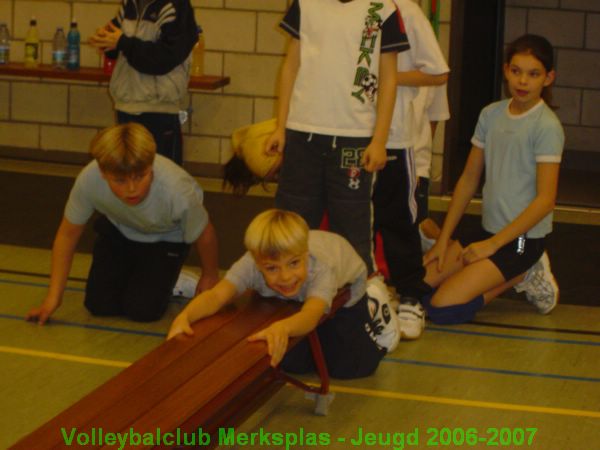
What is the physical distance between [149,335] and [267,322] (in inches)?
37.5

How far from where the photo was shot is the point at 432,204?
267 inches

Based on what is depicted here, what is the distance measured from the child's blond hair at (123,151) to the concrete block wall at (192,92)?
3320 millimetres

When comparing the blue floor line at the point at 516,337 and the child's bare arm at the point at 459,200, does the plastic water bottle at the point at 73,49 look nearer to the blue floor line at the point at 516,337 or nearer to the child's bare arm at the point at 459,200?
the child's bare arm at the point at 459,200

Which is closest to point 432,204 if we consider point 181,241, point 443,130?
point 443,130

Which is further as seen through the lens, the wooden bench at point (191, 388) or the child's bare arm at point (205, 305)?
the child's bare arm at point (205, 305)

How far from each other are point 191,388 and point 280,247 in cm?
62

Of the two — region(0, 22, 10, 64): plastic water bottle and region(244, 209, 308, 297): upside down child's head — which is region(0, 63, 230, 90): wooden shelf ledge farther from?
region(244, 209, 308, 297): upside down child's head

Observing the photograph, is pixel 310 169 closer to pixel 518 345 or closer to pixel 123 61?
pixel 518 345

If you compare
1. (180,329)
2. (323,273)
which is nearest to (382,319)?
(323,273)

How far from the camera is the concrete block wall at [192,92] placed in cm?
712

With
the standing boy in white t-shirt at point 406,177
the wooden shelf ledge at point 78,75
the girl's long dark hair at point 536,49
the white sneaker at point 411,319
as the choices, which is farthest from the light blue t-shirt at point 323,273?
the wooden shelf ledge at point 78,75

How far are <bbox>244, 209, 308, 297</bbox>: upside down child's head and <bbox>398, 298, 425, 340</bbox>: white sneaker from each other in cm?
94

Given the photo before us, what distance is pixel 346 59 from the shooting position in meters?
4.00

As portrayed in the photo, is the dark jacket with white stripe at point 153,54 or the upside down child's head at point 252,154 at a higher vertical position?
the dark jacket with white stripe at point 153,54
